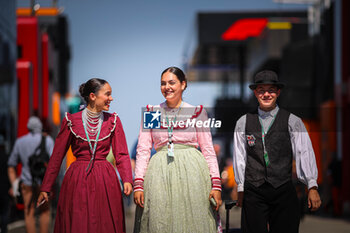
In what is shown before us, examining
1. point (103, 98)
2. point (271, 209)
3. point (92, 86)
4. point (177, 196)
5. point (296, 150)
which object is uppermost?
point (92, 86)

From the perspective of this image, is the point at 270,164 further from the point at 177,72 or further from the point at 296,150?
the point at 177,72

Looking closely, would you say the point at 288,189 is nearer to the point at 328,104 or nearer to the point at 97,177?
the point at 97,177

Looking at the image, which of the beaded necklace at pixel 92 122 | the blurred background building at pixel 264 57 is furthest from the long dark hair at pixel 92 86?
the blurred background building at pixel 264 57

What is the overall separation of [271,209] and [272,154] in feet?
1.61

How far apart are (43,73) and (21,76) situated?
290 inches

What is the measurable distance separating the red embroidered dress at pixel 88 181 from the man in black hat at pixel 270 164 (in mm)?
1084

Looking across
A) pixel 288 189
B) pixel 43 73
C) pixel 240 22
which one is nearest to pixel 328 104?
pixel 240 22

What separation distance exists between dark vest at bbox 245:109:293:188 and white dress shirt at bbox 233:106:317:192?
5 cm

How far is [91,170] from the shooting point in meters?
4.98

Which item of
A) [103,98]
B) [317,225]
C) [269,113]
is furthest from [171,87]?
[317,225]

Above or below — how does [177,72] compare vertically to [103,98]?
above

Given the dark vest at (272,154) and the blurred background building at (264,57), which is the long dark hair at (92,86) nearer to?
the dark vest at (272,154)

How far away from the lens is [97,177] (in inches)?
196

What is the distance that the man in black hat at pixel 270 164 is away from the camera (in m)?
4.78
